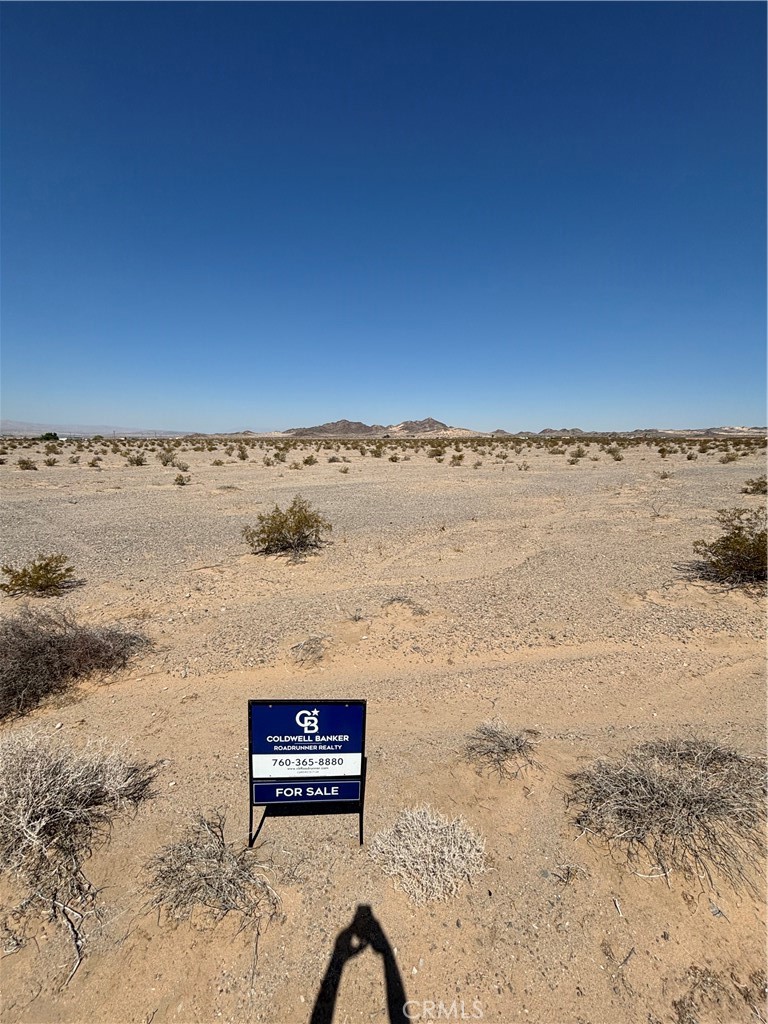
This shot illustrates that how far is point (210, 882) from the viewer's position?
9.04ft

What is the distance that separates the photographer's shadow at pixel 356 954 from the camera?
231cm

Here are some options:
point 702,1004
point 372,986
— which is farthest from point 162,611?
point 702,1004

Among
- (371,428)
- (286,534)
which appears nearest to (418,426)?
(371,428)

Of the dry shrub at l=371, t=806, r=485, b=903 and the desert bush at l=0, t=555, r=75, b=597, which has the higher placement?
the desert bush at l=0, t=555, r=75, b=597

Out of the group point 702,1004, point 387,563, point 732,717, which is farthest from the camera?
point 387,563

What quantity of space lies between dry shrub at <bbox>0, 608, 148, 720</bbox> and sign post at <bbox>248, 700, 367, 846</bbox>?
3.13 m

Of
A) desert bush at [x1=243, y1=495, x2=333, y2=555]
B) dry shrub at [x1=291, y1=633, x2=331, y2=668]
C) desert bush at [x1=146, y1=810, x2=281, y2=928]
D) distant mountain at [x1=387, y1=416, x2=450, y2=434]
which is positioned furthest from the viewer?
distant mountain at [x1=387, y1=416, x2=450, y2=434]

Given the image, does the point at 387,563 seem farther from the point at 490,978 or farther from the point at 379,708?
the point at 490,978

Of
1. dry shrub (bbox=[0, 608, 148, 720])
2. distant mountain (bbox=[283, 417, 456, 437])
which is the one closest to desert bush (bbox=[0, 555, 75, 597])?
dry shrub (bbox=[0, 608, 148, 720])

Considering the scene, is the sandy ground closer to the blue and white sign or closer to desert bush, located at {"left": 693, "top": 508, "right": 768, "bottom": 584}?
the blue and white sign

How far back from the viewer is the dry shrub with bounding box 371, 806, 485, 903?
286 cm

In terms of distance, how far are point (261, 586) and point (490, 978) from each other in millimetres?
6419

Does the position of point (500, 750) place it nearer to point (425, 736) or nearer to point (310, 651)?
point (425, 736)

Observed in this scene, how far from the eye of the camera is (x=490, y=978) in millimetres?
2441
